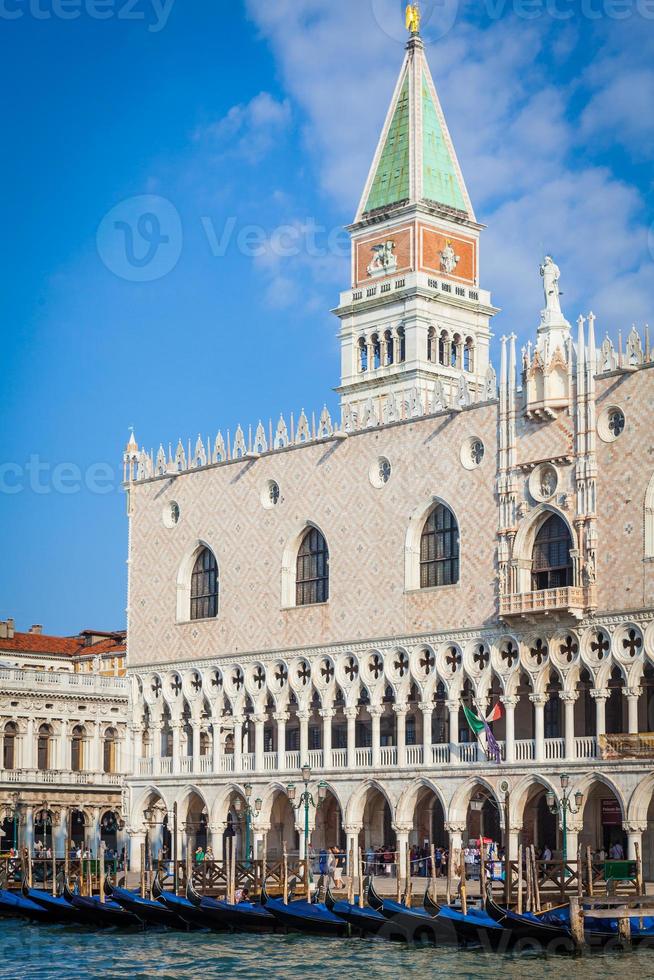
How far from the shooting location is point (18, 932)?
36.7 m

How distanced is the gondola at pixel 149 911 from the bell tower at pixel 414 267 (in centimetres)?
2673

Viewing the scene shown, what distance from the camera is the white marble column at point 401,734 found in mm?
43688

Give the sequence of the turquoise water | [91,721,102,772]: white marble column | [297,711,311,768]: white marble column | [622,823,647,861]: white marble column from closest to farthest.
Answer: the turquoise water < [622,823,647,861]: white marble column < [297,711,311,768]: white marble column < [91,721,102,772]: white marble column

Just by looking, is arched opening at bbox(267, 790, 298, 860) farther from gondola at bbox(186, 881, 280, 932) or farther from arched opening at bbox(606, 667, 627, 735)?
gondola at bbox(186, 881, 280, 932)

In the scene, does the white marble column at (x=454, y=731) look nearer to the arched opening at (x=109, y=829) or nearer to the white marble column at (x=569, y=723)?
the white marble column at (x=569, y=723)

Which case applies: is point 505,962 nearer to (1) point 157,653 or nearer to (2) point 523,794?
(2) point 523,794

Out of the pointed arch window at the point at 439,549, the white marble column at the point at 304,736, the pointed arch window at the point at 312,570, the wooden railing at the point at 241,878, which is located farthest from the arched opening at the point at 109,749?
the pointed arch window at the point at 439,549

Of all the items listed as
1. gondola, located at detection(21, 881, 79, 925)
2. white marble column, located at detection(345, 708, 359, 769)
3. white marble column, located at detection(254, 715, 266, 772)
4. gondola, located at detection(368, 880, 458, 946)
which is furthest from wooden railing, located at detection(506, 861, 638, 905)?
white marble column, located at detection(254, 715, 266, 772)

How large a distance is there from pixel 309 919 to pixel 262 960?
2765mm

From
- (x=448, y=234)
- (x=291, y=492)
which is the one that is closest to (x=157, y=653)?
(x=291, y=492)

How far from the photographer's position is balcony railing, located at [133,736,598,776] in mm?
40750

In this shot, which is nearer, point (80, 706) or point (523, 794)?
point (523, 794)

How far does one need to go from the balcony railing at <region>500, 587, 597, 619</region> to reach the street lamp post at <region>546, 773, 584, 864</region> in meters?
3.45

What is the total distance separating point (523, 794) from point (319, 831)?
7849 mm
